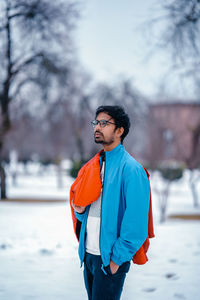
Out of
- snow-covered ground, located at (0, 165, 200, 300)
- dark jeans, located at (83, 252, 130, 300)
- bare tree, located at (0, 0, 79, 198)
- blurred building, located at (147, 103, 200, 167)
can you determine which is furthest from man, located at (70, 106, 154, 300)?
blurred building, located at (147, 103, 200, 167)

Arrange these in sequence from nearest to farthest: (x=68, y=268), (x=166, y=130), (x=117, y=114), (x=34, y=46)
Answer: (x=117, y=114) < (x=68, y=268) < (x=34, y=46) < (x=166, y=130)

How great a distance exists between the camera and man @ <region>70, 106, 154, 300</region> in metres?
2.18

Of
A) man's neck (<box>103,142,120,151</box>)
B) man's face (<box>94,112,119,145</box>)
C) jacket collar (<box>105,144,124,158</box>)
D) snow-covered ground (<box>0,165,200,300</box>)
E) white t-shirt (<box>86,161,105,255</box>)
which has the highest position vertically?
man's face (<box>94,112,119,145</box>)

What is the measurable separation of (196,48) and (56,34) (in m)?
5.08

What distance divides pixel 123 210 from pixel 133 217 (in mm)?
137

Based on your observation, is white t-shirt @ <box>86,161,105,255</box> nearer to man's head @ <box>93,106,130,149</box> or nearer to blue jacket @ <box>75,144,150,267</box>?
blue jacket @ <box>75,144,150,267</box>

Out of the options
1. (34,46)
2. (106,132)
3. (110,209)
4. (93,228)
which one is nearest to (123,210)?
(110,209)

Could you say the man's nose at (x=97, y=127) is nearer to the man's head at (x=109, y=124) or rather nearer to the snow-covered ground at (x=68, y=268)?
the man's head at (x=109, y=124)

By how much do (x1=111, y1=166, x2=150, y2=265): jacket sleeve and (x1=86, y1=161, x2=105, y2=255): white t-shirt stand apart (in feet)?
0.61

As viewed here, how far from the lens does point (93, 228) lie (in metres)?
2.36

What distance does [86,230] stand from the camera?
95.0 inches

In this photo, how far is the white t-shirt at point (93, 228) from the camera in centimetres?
233

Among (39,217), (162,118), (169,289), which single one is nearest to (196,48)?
(169,289)

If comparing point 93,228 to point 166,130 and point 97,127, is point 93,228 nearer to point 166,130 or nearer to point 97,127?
point 97,127
